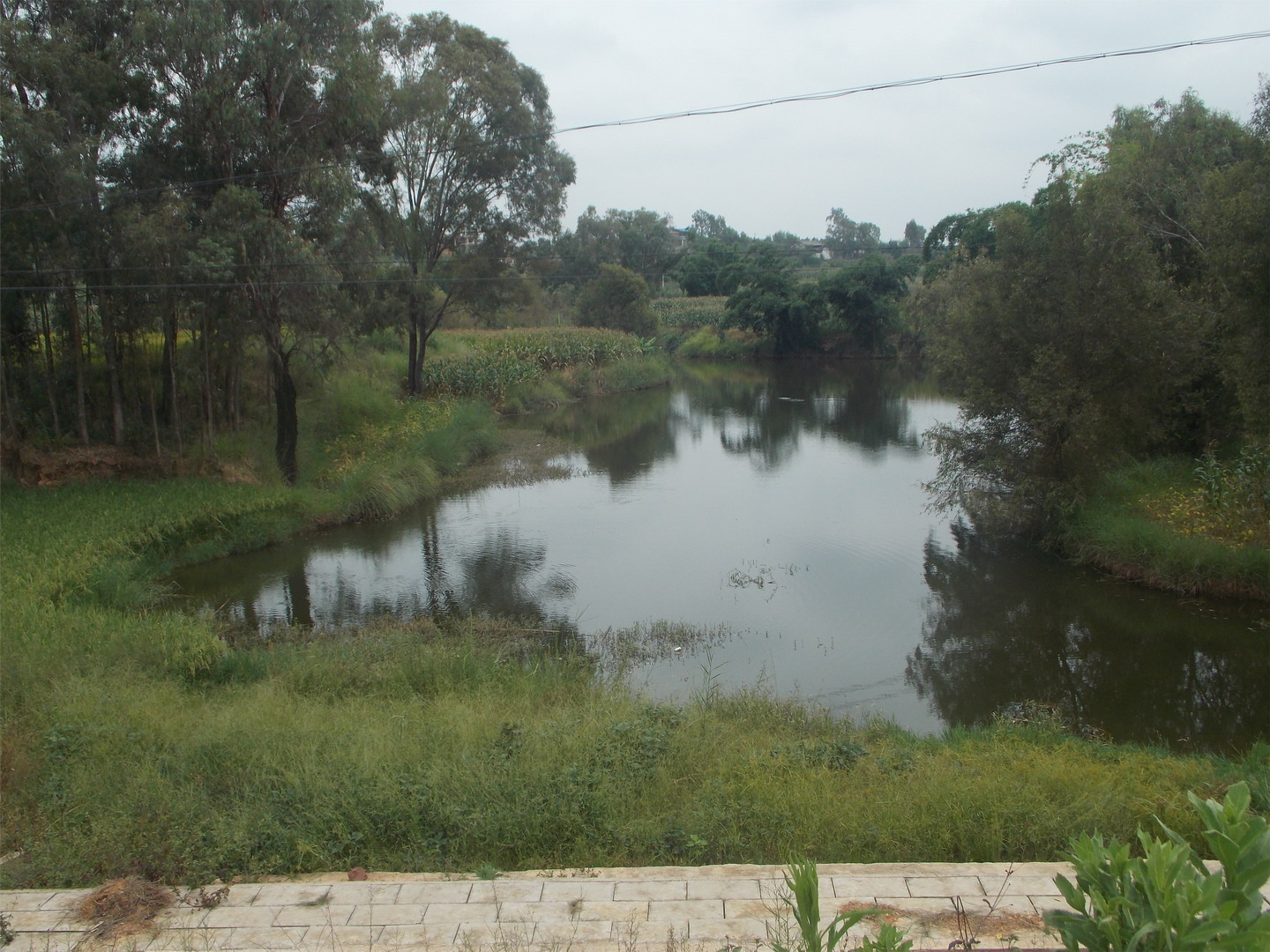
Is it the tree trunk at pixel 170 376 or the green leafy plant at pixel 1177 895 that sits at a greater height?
the tree trunk at pixel 170 376

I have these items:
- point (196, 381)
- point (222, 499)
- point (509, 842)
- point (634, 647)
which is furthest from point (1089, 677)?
point (196, 381)

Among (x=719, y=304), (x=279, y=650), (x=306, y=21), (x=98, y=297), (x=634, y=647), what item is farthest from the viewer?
(x=719, y=304)

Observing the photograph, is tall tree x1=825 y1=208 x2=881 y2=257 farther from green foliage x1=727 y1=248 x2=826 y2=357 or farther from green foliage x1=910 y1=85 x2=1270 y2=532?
green foliage x1=910 y1=85 x2=1270 y2=532

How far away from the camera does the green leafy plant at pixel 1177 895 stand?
231cm

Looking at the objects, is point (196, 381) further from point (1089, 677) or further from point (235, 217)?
point (1089, 677)

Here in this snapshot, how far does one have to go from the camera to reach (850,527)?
15.2 m

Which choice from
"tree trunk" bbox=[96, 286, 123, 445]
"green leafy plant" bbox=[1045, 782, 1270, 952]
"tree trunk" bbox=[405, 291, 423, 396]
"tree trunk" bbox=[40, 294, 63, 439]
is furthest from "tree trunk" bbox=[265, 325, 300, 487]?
"green leafy plant" bbox=[1045, 782, 1270, 952]

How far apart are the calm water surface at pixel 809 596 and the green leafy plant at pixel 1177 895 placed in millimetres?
5930

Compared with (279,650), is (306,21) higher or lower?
higher

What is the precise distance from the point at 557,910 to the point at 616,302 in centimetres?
4485

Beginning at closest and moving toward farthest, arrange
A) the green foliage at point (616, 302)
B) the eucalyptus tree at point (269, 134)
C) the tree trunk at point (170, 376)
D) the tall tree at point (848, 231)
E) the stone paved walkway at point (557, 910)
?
the stone paved walkway at point (557, 910) → the eucalyptus tree at point (269, 134) → the tree trunk at point (170, 376) → the green foliage at point (616, 302) → the tall tree at point (848, 231)

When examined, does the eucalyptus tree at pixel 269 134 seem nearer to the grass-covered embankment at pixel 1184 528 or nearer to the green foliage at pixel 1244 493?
the grass-covered embankment at pixel 1184 528

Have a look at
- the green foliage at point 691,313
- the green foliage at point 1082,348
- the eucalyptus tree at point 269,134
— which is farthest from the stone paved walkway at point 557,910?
the green foliage at point 691,313

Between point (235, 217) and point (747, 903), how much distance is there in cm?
1281
